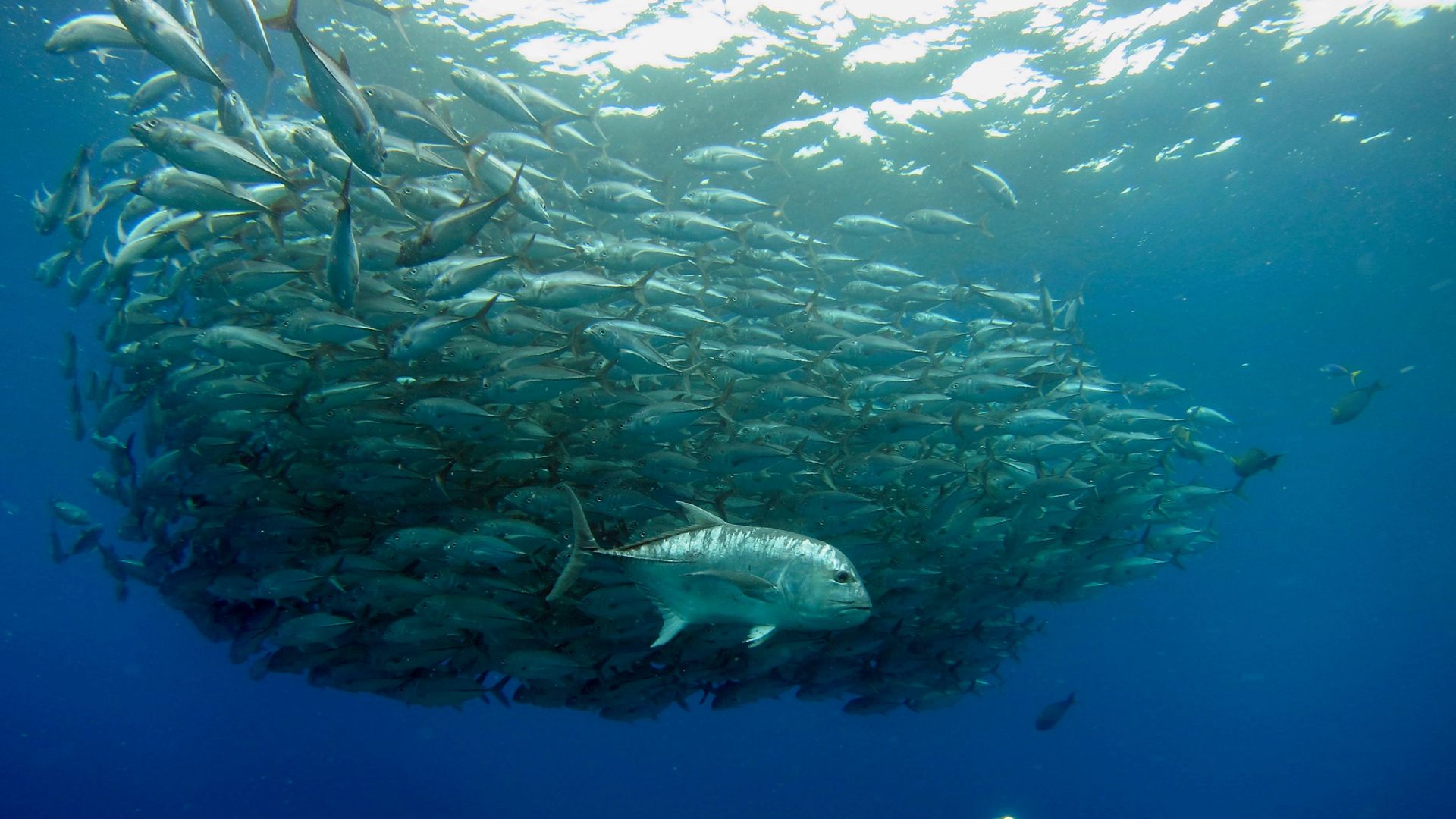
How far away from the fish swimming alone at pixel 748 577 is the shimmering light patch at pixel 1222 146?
1680cm

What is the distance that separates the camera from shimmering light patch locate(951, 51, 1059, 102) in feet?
39.8

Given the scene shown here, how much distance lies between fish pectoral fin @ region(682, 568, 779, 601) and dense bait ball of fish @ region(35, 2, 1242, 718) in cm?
20

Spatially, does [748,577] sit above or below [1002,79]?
below

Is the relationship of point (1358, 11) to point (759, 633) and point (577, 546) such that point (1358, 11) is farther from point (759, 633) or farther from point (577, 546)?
point (577, 546)

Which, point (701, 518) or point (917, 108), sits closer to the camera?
point (701, 518)

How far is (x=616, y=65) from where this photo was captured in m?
12.5

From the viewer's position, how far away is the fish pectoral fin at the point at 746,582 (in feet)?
9.52

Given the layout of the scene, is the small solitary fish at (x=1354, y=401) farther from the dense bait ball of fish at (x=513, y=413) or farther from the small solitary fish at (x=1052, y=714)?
the small solitary fish at (x=1052, y=714)

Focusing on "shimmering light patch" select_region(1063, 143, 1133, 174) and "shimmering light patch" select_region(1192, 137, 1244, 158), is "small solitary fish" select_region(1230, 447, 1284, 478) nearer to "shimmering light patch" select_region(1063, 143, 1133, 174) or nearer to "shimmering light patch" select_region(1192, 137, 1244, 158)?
"shimmering light patch" select_region(1063, 143, 1133, 174)

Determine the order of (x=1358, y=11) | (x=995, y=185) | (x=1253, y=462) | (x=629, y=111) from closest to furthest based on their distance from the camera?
(x=995, y=185), (x=1253, y=462), (x=1358, y=11), (x=629, y=111)

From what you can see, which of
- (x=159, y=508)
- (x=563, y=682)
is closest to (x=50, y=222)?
(x=159, y=508)

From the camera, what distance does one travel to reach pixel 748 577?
2.90 meters

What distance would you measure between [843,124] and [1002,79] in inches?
118

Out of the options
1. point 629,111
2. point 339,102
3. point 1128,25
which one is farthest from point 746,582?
point 1128,25
